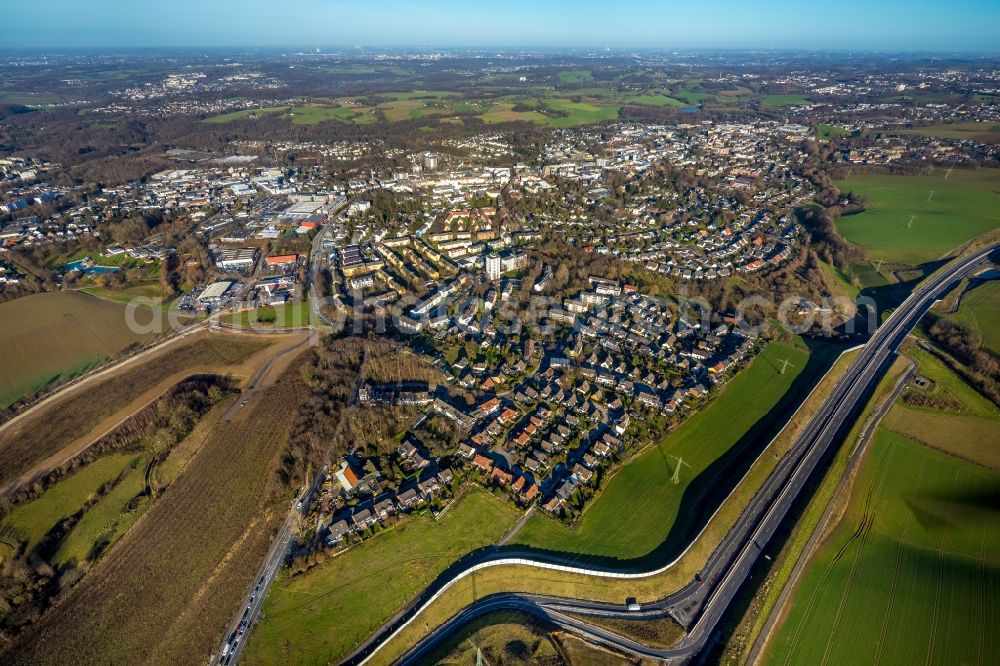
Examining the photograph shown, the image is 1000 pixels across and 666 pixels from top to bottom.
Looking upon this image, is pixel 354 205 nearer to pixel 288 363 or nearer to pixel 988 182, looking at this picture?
pixel 288 363

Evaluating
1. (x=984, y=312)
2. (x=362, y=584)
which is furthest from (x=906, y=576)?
(x=984, y=312)

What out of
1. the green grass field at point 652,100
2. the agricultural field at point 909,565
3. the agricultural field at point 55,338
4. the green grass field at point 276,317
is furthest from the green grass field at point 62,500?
the green grass field at point 652,100

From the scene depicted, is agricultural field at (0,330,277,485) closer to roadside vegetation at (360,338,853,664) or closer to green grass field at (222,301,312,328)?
green grass field at (222,301,312,328)

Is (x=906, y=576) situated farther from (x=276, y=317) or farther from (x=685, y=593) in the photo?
(x=276, y=317)

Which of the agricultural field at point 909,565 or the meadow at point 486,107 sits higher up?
the meadow at point 486,107

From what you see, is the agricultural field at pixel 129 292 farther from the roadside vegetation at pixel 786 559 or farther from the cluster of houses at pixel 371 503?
the roadside vegetation at pixel 786 559
